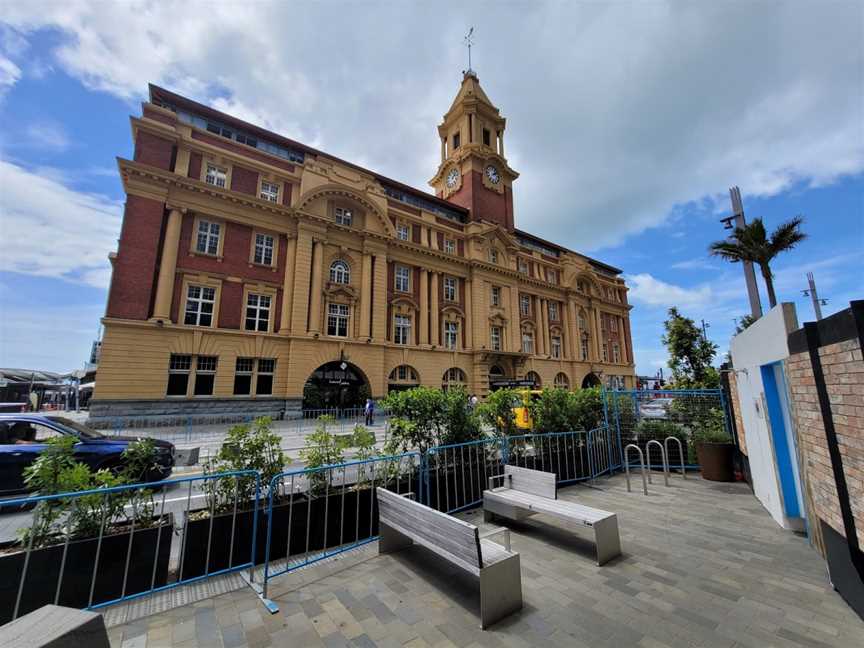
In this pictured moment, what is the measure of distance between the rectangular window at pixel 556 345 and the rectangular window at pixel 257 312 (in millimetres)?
28658

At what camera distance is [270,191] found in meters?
24.0

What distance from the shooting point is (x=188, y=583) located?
4.01 m

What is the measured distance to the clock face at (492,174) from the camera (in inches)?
1478

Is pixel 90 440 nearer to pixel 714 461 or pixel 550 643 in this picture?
pixel 550 643

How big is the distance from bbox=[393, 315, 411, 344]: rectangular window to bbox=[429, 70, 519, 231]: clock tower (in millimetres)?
13465

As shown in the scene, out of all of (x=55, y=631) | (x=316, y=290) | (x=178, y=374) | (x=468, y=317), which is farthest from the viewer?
(x=468, y=317)

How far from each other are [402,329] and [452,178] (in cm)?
1960

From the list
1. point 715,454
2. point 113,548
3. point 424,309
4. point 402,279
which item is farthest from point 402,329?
point 113,548

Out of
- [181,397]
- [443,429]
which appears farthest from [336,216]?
[443,429]

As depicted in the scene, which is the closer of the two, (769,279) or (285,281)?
(769,279)

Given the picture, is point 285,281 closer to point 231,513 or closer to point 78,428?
point 78,428

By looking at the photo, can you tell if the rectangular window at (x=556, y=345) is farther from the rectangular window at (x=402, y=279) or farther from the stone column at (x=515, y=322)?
the rectangular window at (x=402, y=279)

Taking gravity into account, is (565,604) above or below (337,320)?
below

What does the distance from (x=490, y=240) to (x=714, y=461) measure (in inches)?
1115
